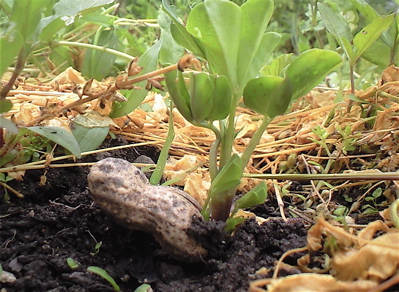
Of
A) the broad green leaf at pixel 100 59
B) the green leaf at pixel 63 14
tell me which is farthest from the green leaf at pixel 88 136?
the broad green leaf at pixel 100 59

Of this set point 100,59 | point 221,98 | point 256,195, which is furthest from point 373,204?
point 100,59

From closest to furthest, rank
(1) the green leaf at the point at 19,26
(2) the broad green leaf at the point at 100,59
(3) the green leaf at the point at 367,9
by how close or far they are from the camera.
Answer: (1) the green leaf at the point at 19,26 → (3) the green leaf at the point at 367,9 → (2) the broad green leaf at the point at 100,59

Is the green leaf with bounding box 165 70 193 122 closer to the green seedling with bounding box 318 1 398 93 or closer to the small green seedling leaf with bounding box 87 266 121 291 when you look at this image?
the small green seedling leaf with bounding box 87 266 121 291

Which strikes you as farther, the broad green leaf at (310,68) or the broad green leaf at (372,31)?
the broad green leaf at (372,31)

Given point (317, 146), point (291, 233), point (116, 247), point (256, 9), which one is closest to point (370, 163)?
point (317, 146)

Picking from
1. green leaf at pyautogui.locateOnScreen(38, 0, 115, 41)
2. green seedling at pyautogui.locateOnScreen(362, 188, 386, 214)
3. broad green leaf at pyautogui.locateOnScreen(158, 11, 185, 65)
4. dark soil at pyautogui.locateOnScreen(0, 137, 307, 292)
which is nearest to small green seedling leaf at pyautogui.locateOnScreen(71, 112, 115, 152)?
dark soil at pyautogui.locateOnScreen(0, 137, 307, 292)

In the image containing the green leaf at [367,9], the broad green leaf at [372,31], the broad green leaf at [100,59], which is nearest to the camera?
the broad green leaf at [372,31]

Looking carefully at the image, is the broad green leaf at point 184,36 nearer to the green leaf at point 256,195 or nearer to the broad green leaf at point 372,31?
the green leaf at point 256,195
